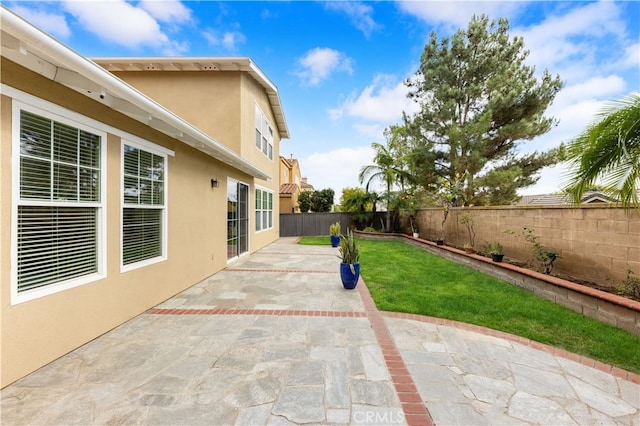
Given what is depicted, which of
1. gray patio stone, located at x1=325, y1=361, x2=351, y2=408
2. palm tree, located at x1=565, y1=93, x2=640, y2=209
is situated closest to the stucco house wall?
gray patio stone, located at x1=325, y1=361, x2=351, y2=408

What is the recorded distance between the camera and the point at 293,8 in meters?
8.89

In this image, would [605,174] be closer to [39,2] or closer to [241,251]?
[241,251]

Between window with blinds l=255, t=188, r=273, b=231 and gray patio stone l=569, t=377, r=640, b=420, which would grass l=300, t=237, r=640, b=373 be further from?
window with blinds l=255, t=188, r=273, b=231

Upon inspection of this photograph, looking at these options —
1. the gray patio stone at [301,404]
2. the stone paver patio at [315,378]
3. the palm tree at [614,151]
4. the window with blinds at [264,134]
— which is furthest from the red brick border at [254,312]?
the window with blinds at [264,134]

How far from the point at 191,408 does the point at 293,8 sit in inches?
437

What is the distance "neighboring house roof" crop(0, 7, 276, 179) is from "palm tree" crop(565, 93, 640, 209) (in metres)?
6.00

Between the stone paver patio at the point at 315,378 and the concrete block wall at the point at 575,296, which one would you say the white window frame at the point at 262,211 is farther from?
the concrete block wall at the point at 575,296

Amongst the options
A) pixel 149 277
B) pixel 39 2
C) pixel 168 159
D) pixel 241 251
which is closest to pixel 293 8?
pixel 39 2

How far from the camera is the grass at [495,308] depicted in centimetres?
326

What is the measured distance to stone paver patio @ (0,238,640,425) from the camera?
213 cm

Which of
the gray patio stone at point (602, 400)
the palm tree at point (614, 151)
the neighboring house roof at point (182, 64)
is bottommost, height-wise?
the gray patio stone at point (602, 400)

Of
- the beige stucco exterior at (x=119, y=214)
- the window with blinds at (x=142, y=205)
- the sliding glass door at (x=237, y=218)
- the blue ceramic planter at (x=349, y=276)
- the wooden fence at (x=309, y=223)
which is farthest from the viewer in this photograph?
the wooden fence at (x=309, y=223)

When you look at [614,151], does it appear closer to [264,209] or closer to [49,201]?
[49,201]

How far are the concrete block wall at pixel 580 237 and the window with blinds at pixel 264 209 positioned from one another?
870 centimetres
